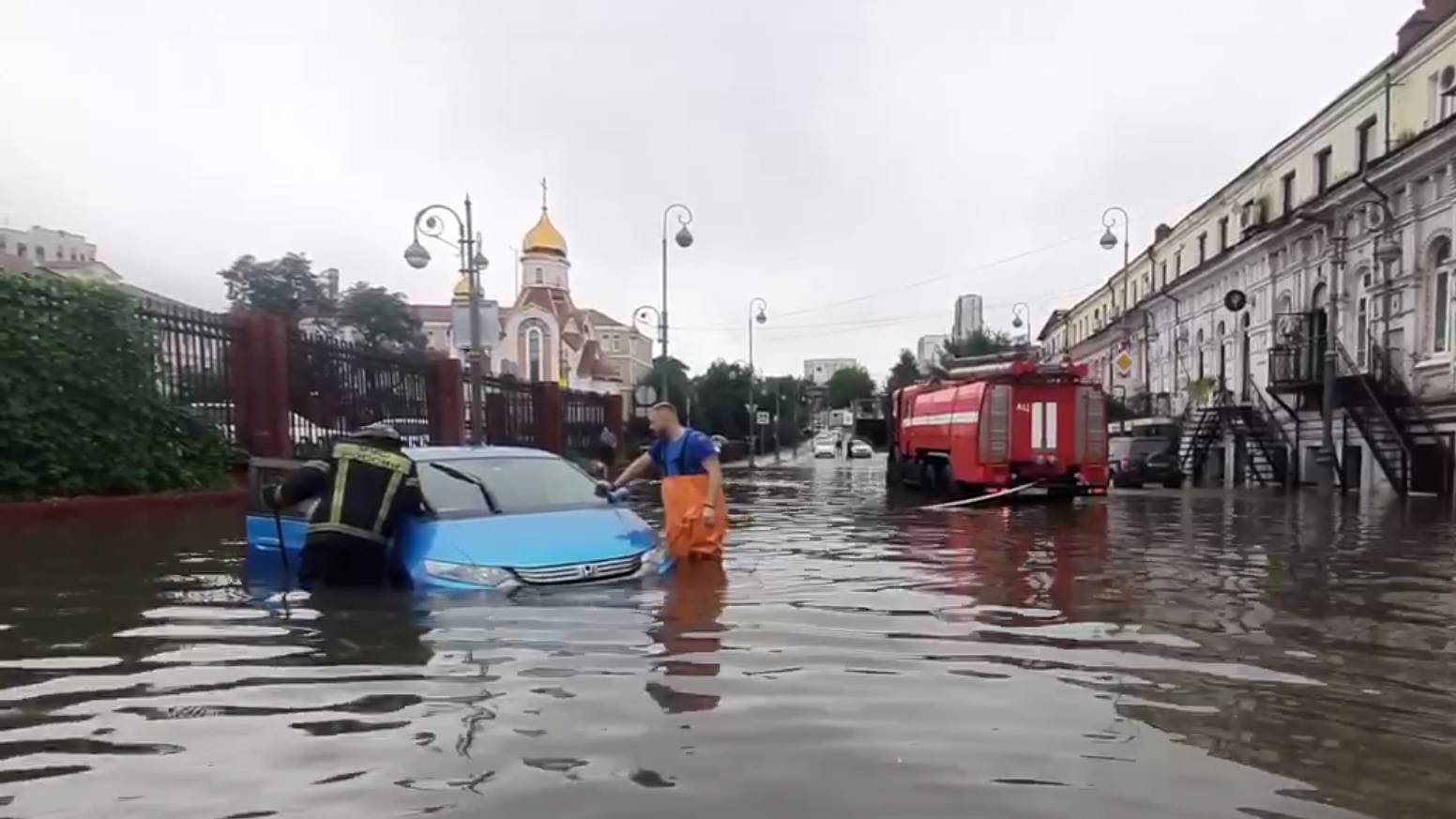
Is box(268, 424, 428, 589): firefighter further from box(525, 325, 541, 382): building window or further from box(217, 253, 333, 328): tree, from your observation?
box(525, 325, 541, 382): building window

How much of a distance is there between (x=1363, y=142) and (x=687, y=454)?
27.4m

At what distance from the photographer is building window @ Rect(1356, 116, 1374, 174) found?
94.9 ft

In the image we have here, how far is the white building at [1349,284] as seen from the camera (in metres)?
24.9

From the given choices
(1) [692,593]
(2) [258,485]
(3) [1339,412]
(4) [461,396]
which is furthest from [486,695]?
(3) [1339,412]

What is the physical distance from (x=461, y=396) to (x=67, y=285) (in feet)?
35.2

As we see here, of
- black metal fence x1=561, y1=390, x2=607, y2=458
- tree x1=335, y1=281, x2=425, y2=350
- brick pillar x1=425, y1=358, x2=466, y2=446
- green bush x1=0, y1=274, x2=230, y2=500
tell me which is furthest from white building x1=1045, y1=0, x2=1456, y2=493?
tree x1=335, y1=281, x2=425, y2=350

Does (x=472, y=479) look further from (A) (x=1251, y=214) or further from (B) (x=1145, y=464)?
(A) (x=1251, y=214)

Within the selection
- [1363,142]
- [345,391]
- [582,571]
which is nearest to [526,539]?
[582,571]

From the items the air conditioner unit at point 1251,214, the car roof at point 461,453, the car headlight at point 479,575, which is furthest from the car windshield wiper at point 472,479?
the air conditioner unit at point 1251,214

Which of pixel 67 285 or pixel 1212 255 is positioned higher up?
pixel 1212 255

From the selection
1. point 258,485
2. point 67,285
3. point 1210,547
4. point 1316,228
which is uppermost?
point 1316,228

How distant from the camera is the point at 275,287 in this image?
62.5m

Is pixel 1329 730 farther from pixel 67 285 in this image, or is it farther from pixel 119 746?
pixel 67 285

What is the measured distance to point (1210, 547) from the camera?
39.6 feet
